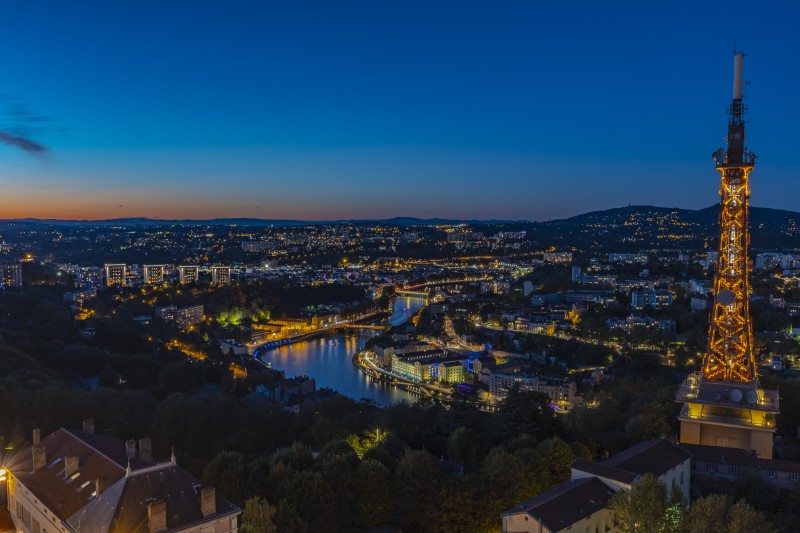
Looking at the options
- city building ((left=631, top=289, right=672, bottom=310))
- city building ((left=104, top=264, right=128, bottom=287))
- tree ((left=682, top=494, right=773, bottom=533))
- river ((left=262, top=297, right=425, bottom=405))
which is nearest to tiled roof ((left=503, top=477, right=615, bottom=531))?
tree ((left=682, top=494, right=773, bottom=533))

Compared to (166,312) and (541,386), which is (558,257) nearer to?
(166,312)

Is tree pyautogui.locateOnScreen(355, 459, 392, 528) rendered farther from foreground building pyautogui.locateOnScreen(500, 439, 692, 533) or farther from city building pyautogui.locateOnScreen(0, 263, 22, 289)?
city building pyautogui.locateOnScreen(0, 263, 22, 289)

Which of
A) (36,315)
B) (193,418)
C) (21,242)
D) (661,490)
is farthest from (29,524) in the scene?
(21,242)

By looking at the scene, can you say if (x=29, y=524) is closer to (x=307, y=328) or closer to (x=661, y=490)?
(x=661, y=490)

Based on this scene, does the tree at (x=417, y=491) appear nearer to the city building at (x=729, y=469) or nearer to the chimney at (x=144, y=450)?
the chimney at (x=144, y=450)

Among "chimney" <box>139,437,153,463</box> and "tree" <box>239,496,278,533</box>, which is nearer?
"tree" <box>239,496,278,533</box>

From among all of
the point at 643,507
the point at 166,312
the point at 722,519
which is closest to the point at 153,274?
the point at 166,312

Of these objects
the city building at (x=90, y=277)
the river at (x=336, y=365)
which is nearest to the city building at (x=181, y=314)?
the river at (x=336, y=365)
